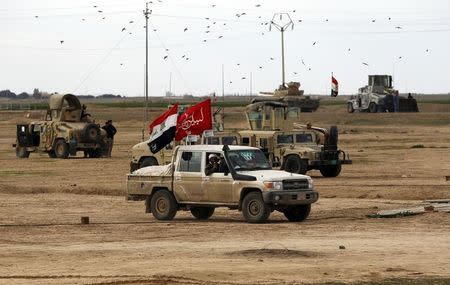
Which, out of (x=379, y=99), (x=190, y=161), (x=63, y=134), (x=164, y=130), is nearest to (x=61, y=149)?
(x=63, y=134)

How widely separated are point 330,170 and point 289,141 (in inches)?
65.4

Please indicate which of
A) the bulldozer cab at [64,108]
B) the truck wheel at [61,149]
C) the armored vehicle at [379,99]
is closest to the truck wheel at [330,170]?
the truck wheel at [61,149]

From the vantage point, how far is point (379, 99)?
8525 centimetres

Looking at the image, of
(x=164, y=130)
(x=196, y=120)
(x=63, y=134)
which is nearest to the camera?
(x=196, y=120)

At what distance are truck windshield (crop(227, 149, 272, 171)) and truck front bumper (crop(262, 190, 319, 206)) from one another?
1.01 m

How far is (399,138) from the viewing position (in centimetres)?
6191

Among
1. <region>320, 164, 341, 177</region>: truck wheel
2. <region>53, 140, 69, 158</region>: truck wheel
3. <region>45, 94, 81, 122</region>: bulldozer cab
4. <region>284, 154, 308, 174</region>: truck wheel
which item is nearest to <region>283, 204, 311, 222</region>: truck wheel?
<region>284, 154, 308, 174</region>: truck wheel

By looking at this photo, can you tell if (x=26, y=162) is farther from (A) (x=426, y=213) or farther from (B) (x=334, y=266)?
(B) (x=334, y=266)

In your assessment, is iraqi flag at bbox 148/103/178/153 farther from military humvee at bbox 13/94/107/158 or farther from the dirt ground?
military humvee at bbox 13/94/107/158

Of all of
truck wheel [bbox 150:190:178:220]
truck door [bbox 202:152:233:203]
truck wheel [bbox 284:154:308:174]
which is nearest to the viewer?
truck door [bbox 202:152:233:203]

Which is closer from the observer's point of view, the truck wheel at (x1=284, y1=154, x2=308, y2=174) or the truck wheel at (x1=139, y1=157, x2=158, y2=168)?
the truck wheel at (x1=284, y1=154, x2=308, y2=174)

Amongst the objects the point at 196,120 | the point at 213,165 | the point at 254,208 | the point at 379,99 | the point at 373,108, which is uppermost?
the point at 379,99

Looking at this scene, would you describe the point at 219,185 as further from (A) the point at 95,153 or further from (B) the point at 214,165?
(A) the point at 95,153

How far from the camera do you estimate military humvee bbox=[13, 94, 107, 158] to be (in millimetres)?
50625
